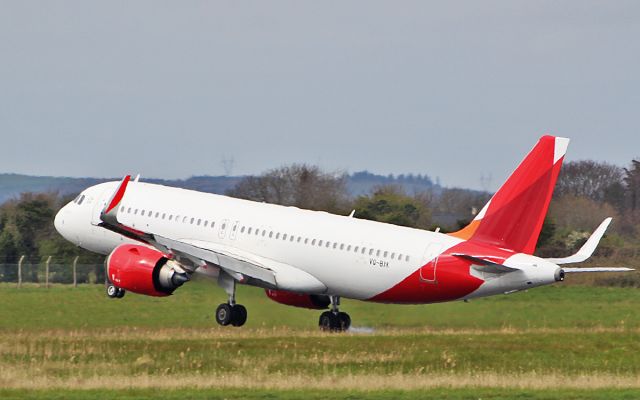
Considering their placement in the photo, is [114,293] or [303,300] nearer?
[303,300]

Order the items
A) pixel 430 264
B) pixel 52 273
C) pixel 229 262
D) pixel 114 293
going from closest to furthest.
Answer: pixel 430 264, pixel 229 262, pixel 114 293, pixel 52 273

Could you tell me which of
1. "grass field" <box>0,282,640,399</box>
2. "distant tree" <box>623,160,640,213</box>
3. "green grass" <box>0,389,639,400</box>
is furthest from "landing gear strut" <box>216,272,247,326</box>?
"distant tree" <box>623,160,640,213</box>

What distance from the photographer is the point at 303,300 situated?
171ft

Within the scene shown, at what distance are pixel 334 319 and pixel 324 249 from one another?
9.89 feet

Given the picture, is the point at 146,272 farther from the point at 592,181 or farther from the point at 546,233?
the point at 592,181

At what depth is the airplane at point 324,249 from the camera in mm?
45812

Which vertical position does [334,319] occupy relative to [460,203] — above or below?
below

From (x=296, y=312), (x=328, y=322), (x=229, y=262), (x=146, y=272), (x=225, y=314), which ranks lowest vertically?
(x=328, y=322)

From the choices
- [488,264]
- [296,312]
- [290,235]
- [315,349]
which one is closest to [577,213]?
[296,312]

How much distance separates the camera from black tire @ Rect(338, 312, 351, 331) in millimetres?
51344

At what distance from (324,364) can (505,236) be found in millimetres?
10172

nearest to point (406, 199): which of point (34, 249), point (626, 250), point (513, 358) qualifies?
point (626, 250)

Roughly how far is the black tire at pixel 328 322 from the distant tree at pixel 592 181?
8166 centimetres

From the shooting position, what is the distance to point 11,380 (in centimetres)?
3484
